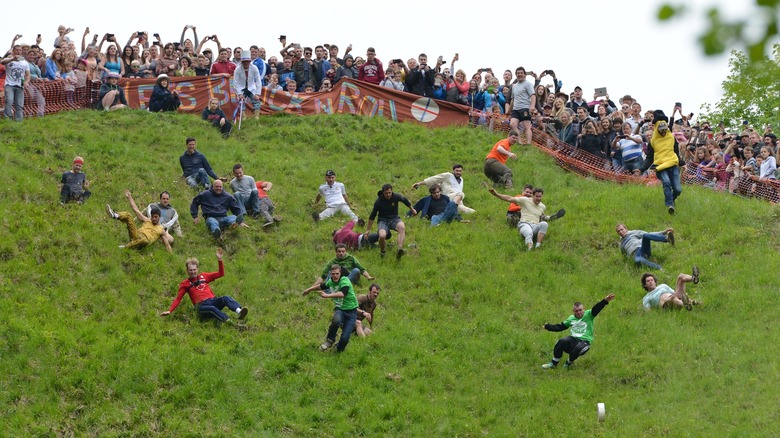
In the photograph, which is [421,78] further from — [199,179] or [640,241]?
[640,241]

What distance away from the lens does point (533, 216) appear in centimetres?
2306

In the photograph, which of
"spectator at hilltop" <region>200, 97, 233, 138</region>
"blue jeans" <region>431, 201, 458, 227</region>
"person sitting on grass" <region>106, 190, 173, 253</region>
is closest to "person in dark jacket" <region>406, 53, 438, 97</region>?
"spectator at hilltop" <region>200, 97, 233, 138</region>

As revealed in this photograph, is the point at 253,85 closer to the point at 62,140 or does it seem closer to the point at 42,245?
the point at 62,140

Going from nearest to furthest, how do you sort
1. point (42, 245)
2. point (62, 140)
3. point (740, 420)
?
point (740, 420) → point (42, 245) → point (62, 140)

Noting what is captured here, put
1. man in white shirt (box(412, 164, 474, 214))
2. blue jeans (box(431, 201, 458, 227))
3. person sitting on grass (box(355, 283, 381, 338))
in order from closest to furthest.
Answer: person sitting on grass (box(355, 283, 381, 338)) < blue jeans (box(431, 201, 458, 227)) < man in white shirt (box(412, 164, 474, 214))

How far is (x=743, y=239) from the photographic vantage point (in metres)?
22.1

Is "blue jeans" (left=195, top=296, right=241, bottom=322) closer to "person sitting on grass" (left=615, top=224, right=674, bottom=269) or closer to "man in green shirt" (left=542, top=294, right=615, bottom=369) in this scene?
"man in green shirt" (left=542, top=294, right=615, bottom=369)

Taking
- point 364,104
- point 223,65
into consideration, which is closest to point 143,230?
point 223,65

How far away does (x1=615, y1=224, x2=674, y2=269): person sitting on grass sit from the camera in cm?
2098

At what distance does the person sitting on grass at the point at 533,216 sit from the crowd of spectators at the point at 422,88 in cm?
383

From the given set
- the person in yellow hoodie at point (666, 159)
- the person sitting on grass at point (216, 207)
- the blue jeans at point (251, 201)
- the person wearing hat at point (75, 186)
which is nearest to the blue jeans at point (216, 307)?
the person sitting on grass at point (216, 207)

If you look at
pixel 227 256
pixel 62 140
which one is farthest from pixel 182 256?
pixel 62 140

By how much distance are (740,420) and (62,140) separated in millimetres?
17573

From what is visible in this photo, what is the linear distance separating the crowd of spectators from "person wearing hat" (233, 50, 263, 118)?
3 cm
